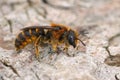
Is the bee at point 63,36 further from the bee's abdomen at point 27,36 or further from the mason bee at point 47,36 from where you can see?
the bee's abdomen at point 27,36

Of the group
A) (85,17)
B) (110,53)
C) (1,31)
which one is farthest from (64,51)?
(85,17)

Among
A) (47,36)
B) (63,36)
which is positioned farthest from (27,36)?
(63,36)

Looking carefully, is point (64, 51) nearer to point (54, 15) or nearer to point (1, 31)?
point (1, 31)

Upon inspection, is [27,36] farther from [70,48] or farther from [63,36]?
[70,48]

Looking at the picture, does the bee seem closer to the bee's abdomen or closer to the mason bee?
the mason bee

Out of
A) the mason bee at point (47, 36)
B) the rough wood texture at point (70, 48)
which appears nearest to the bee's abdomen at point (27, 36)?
the mason bee at point (47, 36)

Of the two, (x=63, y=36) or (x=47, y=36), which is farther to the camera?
(x=47, y=36)
